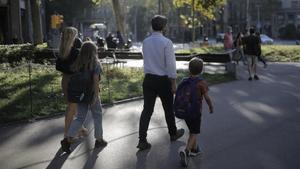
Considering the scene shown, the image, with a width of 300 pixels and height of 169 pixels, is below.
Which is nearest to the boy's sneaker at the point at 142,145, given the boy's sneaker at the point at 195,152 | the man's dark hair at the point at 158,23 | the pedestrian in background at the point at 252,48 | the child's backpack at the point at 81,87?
the boy's sneaker at the point at 195,152

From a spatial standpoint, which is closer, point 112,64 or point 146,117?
point 146,117

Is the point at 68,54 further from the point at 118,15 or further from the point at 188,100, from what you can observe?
the point at 118,15

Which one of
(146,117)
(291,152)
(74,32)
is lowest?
(291,152)

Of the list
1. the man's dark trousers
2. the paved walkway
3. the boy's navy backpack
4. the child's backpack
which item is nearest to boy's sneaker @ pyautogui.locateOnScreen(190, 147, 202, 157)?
the paved walkway

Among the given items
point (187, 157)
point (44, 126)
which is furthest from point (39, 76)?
point (187, 157)

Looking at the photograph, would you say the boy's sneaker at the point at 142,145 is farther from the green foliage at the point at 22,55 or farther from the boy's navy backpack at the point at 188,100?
the green foliage at the point at 22,55

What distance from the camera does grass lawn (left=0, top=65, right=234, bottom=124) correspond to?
1131 cm

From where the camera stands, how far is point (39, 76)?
57.2 ft

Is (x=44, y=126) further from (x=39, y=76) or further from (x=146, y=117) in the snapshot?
(x=39, y=76)

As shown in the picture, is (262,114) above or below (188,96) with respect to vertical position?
below

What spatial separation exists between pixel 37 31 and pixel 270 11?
66.3 m

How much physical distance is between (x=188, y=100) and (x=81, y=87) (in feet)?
5.35

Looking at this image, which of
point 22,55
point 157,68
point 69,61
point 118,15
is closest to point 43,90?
point 69,61

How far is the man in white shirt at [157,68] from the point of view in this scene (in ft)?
25.1
